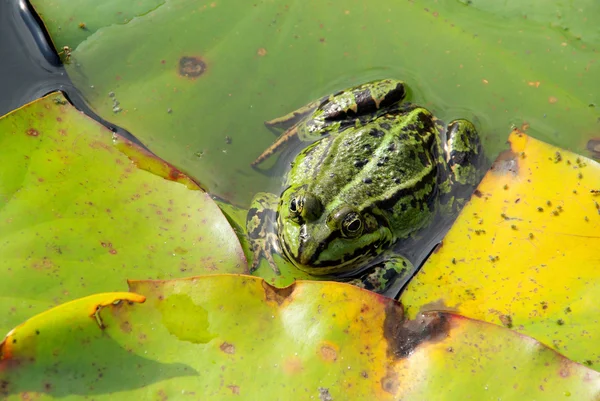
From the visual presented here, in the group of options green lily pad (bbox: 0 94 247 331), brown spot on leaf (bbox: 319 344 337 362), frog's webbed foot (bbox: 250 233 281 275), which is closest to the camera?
brown spot on leaf (bbox: 319 344 337 362)

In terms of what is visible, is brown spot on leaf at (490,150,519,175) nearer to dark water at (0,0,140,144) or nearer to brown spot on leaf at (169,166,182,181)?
brown spot on leaf at (169,166,182,181)

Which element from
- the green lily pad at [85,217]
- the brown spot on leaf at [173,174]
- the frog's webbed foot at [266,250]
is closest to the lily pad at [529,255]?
the frog's webbed foot at [266,250]

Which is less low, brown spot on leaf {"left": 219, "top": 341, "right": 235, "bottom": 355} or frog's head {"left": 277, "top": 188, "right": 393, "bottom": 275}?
brown spot on leaf {"left": 219, "top": 341, "right": 235, "bottom": 355}

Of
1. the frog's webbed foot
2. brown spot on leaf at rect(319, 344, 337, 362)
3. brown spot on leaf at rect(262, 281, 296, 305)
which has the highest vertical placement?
brown spot on leaf at rect(262, 281, 296, 305)

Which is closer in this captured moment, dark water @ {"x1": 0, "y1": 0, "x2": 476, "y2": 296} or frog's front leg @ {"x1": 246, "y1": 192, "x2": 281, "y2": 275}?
frog's front leg @ {"x1": 246, "y1": 192, "x2": 281, "y2": 275}

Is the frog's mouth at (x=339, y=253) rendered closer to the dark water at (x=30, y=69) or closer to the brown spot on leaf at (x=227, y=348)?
the dark water at (x=30, y=69)

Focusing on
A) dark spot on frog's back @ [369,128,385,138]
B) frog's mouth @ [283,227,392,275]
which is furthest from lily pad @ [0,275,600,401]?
dark spot on frog's back @ [369,128,385,138]
